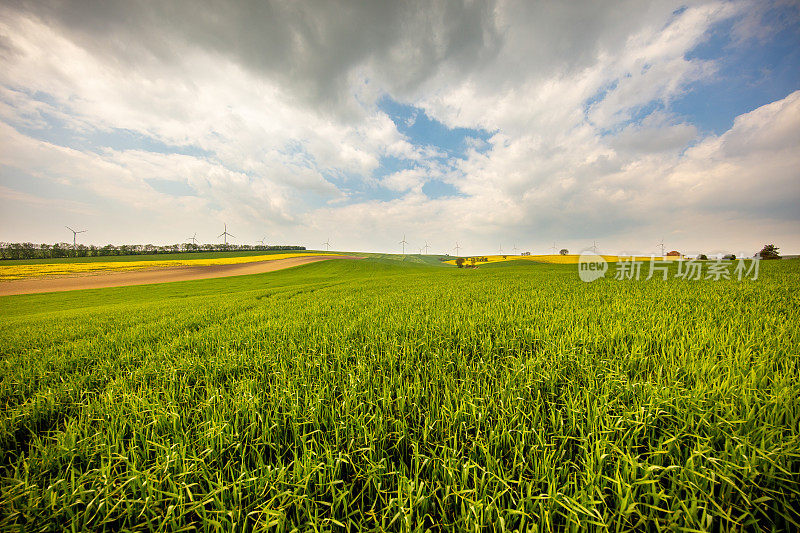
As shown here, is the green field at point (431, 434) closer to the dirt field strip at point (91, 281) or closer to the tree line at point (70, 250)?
the dirt field strip at point (91, 281)

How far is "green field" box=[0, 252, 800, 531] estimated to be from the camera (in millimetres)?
1629

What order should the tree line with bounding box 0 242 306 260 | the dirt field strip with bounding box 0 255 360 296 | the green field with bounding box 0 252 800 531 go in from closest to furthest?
the green field with bounding box 0 252 800 531
the dirt field strip with bounding box 0 255 360 296
the tree line with bounding box 0 242 306 260

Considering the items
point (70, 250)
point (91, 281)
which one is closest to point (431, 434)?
point (91, 281)

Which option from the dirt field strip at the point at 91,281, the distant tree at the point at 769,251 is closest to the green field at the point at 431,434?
the dirt field strip at the point at 91,281

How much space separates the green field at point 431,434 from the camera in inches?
64.1

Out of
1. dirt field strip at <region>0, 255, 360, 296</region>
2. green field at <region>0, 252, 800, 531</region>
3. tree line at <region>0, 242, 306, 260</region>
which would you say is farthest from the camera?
tree line at <region>0, 242, 306, 260</region>

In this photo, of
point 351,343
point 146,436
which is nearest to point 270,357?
point 351,343

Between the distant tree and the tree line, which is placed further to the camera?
the tree line

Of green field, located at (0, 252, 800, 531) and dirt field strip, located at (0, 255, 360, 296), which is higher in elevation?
green field, located at (0, 252, 800, 531)

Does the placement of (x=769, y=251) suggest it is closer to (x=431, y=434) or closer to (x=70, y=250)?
(x=431, y=434)

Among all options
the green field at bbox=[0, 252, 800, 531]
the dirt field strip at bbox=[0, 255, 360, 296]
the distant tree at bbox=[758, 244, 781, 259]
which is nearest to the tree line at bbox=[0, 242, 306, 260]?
the dirt field strip at bbox=[0, 255, 360, 296]

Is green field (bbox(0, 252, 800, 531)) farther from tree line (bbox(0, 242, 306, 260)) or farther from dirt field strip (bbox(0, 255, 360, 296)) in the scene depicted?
tree line (bbox(0, 242, 306, 260))

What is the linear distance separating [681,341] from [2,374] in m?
11.8

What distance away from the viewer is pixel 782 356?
327 cm
